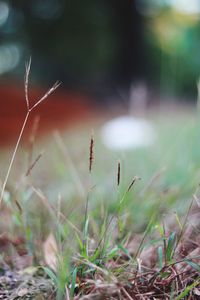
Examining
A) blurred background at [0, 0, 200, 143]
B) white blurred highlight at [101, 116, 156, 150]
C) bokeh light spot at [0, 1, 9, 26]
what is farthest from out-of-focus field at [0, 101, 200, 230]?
bokeh light spot at [0, 1, 9, 26]

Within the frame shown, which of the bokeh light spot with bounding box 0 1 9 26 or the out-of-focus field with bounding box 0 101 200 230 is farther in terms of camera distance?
the bokeh light spot with bounding box 0 1 9 26

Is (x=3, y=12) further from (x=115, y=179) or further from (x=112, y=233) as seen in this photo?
(x=112, y=233)

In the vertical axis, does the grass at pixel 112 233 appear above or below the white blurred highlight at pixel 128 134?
above

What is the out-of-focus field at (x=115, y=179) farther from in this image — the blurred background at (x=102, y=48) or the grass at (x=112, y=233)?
the blurred background at (x=102, y=48)

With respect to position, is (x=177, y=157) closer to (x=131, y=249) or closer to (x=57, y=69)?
(x=131, y=249)

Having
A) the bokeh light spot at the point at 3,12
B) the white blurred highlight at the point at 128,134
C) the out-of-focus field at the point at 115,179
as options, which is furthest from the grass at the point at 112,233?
the bokeh light spot at the point at 3,12

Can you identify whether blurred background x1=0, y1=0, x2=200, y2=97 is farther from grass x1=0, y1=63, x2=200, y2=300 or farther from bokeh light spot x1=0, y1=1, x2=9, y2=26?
grass x1=0, y1=63, x2=200, y2=300

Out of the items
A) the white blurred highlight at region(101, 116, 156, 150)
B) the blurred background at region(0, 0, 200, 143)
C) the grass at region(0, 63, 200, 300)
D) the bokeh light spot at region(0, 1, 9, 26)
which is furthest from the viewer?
the blurred background at region(0, 0, 200, 143)

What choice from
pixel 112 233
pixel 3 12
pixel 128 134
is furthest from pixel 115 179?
pixel 3 12
